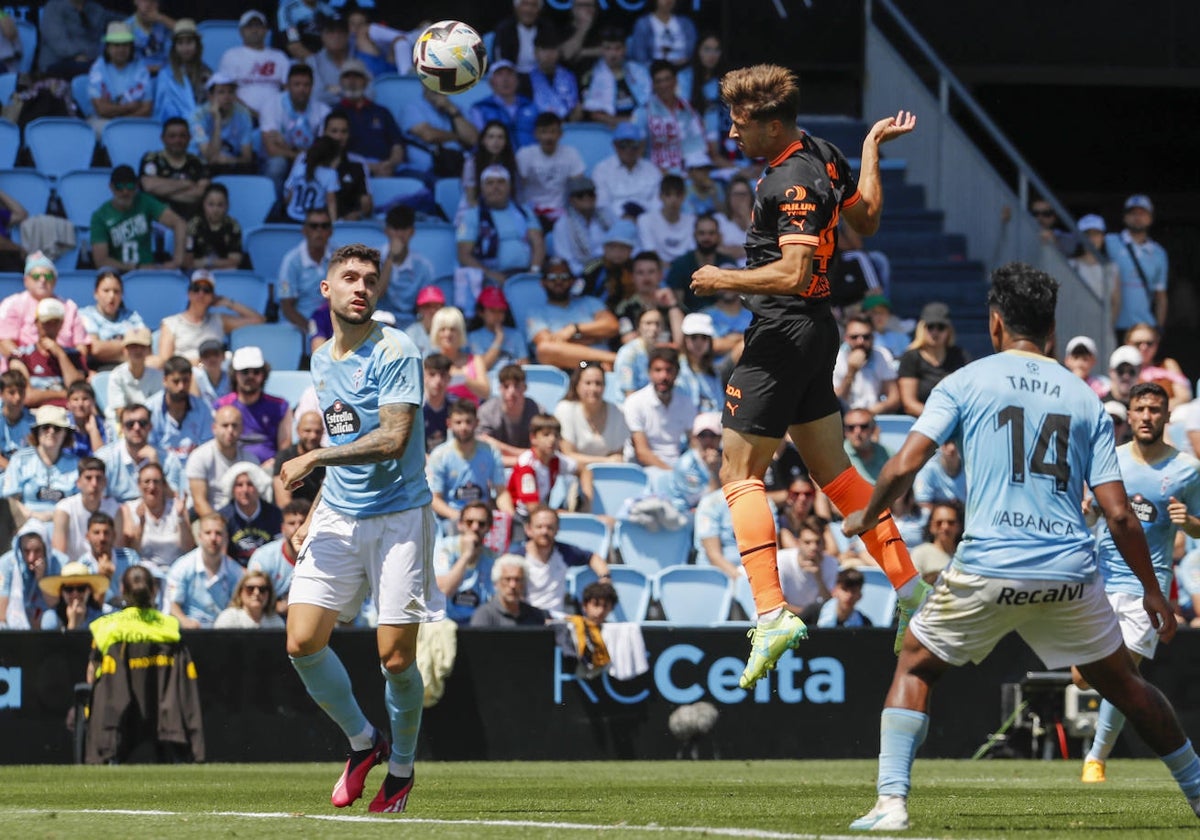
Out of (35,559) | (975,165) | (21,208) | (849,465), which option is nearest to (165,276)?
(21,208)

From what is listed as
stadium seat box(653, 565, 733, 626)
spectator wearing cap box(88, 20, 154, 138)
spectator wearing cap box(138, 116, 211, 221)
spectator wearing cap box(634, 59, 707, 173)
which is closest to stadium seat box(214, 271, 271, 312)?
spectator wearing cap box(138, 116, 211, 221)

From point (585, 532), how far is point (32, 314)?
4876 millimetres

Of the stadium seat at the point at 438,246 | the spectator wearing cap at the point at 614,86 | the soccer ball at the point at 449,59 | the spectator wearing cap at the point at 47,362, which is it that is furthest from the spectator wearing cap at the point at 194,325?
the soccer ball at the point at 449,59

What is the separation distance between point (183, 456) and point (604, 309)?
410cm

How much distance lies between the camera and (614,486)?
51.6 feet

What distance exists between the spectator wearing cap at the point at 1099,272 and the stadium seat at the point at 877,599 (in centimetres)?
447

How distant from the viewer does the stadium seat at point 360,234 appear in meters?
17.2

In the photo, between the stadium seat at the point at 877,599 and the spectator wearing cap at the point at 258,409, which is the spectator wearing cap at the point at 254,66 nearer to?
the spectator wearing cap at the point at 258,409

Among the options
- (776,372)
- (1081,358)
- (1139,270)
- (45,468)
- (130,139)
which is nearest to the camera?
(776,372)

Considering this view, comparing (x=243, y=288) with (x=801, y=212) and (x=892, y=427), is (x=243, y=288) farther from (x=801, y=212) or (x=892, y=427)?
(x=801, y=212)

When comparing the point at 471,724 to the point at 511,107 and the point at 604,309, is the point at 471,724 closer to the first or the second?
the point at 604,309

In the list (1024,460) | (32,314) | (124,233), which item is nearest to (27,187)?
(124,233)

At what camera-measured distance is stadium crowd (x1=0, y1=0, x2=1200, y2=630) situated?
47.7ft

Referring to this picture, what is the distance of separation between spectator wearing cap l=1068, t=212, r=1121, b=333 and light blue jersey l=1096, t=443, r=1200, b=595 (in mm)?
7835
